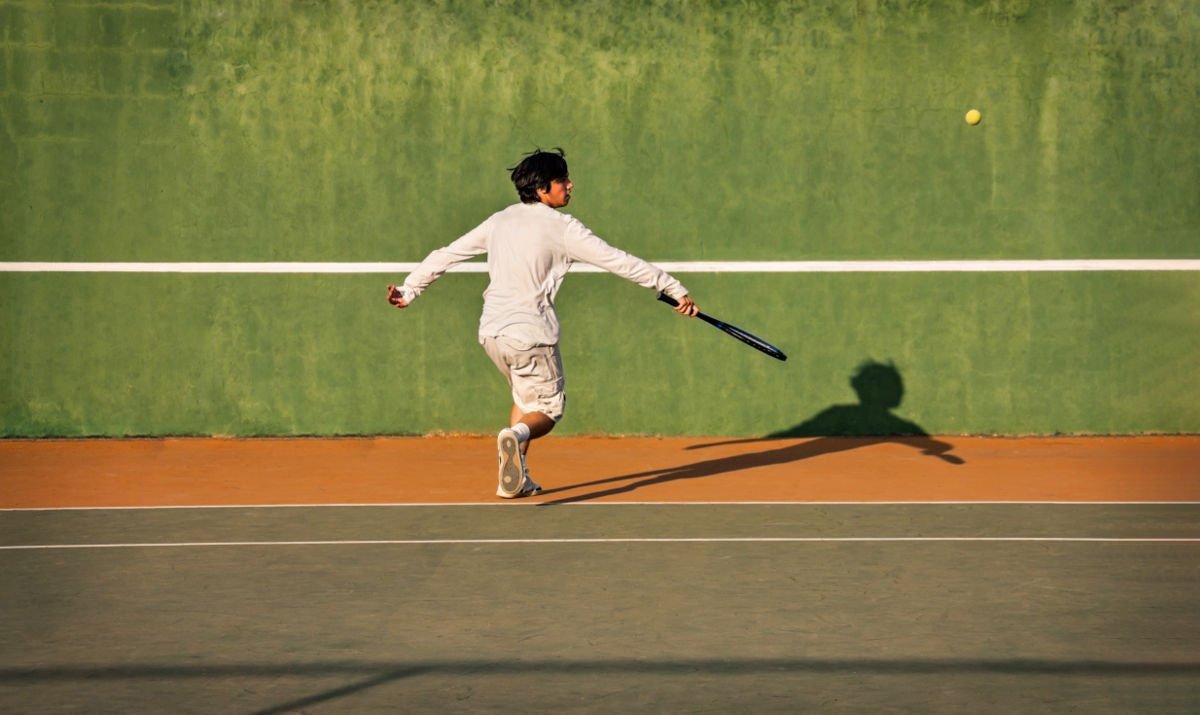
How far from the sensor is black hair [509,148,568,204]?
926 cm

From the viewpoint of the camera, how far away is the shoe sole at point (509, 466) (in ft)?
29.5

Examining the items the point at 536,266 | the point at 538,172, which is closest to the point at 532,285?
the point at 536,266

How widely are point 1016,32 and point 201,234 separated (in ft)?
18.2

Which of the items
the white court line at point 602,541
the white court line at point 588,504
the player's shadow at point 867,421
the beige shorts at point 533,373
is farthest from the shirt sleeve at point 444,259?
the player's shadow at point 867,421

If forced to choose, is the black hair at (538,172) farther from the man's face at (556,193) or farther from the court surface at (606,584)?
the court surface at (606,584)

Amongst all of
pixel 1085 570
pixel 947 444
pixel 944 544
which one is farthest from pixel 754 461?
pixel 1085 570

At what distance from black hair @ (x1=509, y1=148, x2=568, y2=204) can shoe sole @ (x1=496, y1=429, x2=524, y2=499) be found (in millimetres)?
1263

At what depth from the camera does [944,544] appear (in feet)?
26.2

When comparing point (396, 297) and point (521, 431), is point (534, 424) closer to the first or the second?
point (521, 431)

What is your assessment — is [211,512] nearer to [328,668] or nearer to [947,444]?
[328,668]

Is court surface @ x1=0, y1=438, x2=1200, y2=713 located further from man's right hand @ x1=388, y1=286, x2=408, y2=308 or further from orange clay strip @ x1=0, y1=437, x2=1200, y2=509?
man's right hand @ x1=388, y1=286, x2=408, y2=308

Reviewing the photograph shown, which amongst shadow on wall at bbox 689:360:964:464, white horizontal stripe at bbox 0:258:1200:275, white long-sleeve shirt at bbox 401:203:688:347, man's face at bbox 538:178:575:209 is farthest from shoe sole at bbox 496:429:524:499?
shadow on wall at bbox 689:360:964:464

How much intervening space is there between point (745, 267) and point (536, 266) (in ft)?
11.0

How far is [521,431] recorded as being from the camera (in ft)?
29.7
